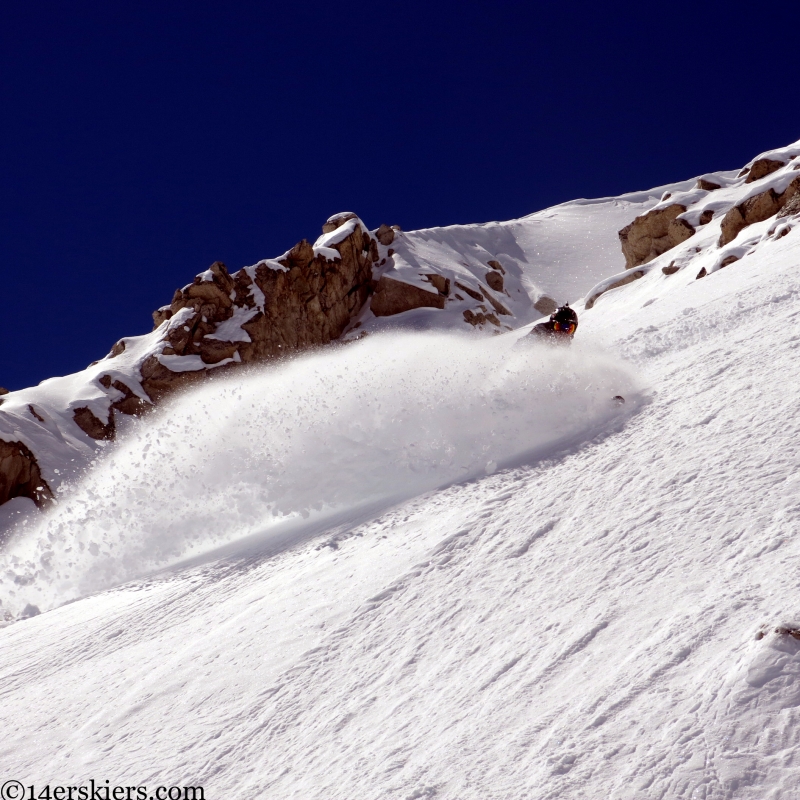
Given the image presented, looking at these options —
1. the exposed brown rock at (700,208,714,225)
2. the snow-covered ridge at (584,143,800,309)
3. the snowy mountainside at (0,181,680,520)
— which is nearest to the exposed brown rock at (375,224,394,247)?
the snowy mountainside at (0,181,680,520)

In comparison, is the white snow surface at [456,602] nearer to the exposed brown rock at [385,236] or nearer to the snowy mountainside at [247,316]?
the snowy mountainside at [247,316]

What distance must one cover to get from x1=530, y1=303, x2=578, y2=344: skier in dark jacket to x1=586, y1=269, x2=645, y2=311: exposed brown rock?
21.8 m

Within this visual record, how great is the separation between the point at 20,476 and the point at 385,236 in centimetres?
3774

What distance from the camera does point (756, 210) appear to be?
32.6 metres

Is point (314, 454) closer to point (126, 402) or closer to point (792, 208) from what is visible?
point (792, 208)

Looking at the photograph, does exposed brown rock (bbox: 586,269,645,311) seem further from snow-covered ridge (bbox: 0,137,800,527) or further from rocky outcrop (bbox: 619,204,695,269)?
rocky outcrop (bbox: 619,204,695,269)

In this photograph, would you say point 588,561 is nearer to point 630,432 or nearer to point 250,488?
point 630,432

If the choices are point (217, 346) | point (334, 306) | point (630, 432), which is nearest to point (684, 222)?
point (334, 306)

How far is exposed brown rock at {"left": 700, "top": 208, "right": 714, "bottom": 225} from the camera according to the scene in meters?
41.4

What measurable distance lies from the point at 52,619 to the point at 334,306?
4559 cm

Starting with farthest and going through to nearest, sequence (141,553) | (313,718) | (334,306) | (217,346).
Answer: (334,306) < (217,346) < (141,553) < (313,718)

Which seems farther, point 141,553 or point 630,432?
point 141,553

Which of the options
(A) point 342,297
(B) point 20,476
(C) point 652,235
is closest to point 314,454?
(B) point 20,476

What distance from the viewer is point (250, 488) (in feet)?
36.8
